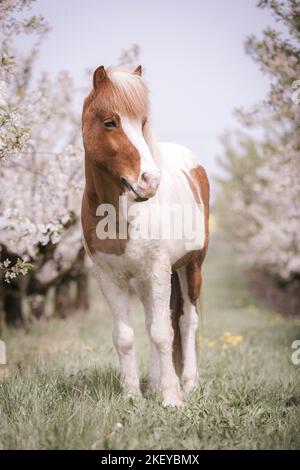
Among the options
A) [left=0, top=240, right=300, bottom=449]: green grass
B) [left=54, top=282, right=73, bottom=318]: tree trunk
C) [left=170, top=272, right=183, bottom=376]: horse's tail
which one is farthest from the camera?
[left=54, top=282, right=73, bottom=318]: tree trunk

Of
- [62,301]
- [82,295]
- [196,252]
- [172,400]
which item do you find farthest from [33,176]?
[82,295]

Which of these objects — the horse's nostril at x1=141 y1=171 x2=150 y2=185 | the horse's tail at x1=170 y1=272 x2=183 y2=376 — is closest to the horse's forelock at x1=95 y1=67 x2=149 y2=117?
the horse's nostril at x1=141 y1=171 x2=150 y2=185

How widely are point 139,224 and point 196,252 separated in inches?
36.1

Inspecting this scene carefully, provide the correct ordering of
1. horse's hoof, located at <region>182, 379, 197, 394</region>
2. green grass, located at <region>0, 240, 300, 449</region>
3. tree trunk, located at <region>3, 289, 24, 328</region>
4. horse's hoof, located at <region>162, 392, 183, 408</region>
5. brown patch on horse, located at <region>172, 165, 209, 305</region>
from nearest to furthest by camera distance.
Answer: green grass, located at <region>0, 240, 300, 449</region>, horse's hoof, located at <region>162, 392, 183, 408</region>, horse's hoof, located at <region>182, 379, 197, 394</region>, brown patch on horse, located at <region>172, 165, 209, 305</region>, tree trunk, located at <region>3, 289, 24, 328</region>

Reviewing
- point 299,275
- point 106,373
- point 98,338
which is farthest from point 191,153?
point 299,275

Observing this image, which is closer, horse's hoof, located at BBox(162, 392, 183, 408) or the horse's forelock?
the horse's forelock

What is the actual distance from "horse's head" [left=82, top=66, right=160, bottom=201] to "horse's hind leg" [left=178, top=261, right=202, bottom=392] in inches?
55.1

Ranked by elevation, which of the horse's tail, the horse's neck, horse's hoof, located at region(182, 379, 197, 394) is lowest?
horse's hoof, located at region(182, 379, 197, 394)

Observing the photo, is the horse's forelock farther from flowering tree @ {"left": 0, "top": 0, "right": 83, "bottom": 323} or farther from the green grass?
the green grass

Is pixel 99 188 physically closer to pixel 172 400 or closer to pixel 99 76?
pixel 99 76

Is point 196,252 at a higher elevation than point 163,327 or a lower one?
higher

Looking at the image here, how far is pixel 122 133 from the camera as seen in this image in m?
3.41

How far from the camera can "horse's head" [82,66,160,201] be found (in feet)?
10.9
